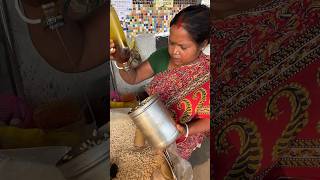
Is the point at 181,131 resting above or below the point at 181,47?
below

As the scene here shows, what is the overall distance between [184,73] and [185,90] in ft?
0.14

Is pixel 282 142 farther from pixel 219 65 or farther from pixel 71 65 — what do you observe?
pixel 71 65

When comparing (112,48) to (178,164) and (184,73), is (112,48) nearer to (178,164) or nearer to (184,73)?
(184,73)

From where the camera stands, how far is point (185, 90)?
1.01 metres

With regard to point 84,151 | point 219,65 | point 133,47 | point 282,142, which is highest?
point 133,47

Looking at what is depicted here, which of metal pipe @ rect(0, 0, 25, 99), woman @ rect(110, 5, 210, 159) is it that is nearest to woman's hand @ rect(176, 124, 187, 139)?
woman @ rect(110, 5, 210, 159)

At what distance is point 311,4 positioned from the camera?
1168 millimetres

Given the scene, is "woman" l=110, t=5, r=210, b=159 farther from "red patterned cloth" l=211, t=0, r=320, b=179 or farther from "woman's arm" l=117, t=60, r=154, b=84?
"red patterned cloth" l=211, t=0, r=320, b=179

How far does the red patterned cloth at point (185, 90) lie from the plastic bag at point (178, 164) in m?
0.01

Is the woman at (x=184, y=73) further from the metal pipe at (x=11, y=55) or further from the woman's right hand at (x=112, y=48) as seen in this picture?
the metal pipe at (x=11, y=55)

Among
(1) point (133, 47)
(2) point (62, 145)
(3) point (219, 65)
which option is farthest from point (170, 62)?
(2) point (62, 145)

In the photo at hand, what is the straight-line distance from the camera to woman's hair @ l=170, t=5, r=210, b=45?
98cm

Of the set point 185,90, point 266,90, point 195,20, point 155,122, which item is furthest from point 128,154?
point 266,90

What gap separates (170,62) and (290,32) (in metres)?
0.40
